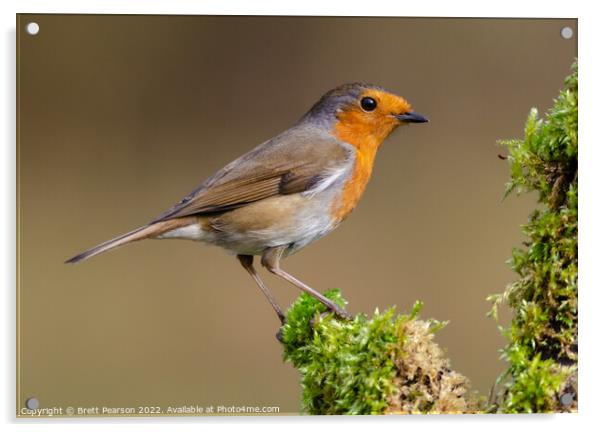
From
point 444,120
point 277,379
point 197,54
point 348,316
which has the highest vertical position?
point 197,54

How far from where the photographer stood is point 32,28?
2.95 meters

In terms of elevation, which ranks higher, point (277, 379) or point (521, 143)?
point (521, 143)

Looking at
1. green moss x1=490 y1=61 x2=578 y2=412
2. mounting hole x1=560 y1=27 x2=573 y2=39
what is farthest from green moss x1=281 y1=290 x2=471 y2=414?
mounting hole x1=560 y1=27 x2=573 y2=39

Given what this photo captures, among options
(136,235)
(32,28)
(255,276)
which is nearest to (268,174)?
(255,276)

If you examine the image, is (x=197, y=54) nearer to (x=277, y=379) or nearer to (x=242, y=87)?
(x=242, y=87)

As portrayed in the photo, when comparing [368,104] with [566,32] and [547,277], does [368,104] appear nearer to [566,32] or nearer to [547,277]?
[566,32]

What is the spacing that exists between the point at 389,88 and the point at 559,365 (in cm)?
161

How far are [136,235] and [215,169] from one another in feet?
2.25

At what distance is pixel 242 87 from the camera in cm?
350

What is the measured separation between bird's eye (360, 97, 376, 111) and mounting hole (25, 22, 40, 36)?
1.46 meters

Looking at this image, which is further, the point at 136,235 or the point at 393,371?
the point at 136,235

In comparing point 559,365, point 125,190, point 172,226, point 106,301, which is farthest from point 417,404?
point 125,190

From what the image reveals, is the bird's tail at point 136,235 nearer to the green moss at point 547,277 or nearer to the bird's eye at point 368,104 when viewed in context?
the bird's eye at point 368,104

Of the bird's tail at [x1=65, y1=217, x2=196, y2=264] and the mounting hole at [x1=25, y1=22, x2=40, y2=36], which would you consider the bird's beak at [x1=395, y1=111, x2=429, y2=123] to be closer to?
→ the bird's tail at [x1=65, y1=217, x2=196, y2=264]
